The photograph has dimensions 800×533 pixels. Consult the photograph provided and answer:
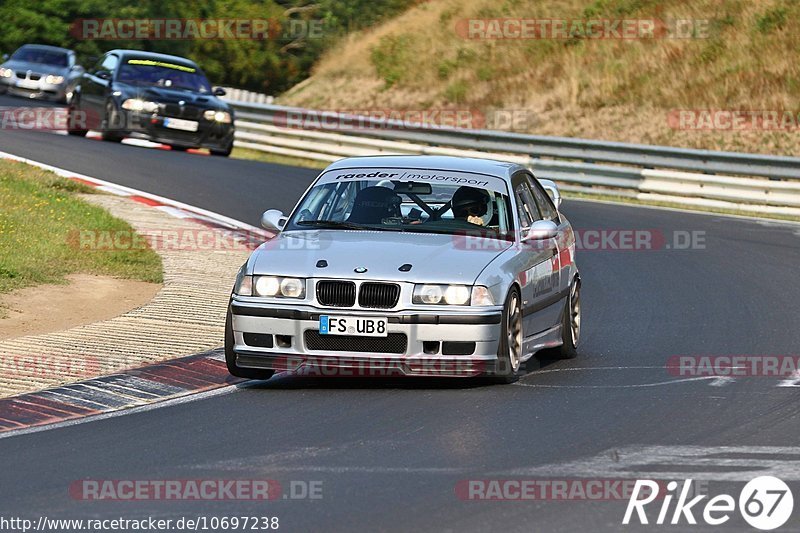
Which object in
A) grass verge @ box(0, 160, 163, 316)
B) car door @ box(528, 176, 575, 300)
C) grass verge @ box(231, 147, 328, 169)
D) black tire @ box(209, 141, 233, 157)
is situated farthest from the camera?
grass verge @ box(231, 147, 328, 169)

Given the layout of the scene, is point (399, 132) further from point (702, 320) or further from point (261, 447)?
point (261, 447)

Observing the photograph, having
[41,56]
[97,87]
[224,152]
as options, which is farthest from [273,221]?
[41,56]

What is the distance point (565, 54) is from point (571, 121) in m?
4.00

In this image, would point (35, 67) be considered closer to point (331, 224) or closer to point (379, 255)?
point (331, 224)

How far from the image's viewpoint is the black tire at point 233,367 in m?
10.0

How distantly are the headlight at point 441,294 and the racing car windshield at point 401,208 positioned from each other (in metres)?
1.00

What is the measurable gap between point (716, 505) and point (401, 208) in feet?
15.6

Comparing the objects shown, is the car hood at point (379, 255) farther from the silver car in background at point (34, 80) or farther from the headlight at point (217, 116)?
the silver car in background at point (34, 80)

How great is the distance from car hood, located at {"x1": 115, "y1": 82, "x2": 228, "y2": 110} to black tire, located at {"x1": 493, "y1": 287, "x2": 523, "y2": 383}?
54.9 ft

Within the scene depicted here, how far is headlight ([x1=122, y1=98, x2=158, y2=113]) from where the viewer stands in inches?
1029

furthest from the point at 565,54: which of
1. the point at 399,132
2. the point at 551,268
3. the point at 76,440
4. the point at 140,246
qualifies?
the point at 76,440

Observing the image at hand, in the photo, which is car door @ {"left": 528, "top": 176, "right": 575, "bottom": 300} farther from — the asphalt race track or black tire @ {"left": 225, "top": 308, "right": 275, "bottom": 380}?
black tire @ {"left": 225, "top": 308, "right": 275, "bottom": 380}

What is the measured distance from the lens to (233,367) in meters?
10.1

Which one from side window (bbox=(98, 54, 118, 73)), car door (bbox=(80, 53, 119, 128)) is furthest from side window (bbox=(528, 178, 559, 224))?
side window (bbox=(98, 54, 118, 73))
